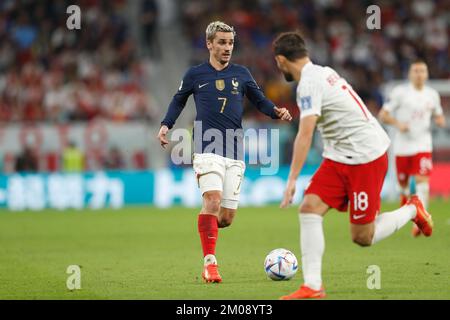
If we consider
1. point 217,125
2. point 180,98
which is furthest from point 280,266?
point 180,98

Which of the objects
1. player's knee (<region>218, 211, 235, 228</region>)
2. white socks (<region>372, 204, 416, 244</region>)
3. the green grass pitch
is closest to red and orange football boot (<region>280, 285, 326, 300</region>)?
the green grass pitch

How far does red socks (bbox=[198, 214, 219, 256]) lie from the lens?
9.12 metres

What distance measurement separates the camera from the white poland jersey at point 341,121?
24.5 ft

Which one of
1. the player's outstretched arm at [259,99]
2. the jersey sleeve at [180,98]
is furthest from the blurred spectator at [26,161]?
the player's outstretched arm at [259,99]

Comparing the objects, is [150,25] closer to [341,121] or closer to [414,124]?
[414,124]

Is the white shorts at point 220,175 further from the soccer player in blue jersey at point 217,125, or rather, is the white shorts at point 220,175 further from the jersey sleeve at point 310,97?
the jersey sleeve at point 310,97

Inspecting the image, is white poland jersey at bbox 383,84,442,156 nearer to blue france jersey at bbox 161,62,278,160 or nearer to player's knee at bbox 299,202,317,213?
blue france jersey at bbox 161,62,278,160

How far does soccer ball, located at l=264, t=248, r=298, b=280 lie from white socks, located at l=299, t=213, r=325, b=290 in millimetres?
1445

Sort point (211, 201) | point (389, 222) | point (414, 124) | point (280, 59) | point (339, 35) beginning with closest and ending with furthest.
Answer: point (280, 59)
point (389, 222)
point (211, 201)
point (414, 124)
point (339, 35)

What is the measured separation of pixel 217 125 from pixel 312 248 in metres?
2.23

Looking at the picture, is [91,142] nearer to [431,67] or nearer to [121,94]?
[121,94]

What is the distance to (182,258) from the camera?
37.4 ft

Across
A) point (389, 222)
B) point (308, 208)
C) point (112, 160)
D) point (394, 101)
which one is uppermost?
point (394, 101)
